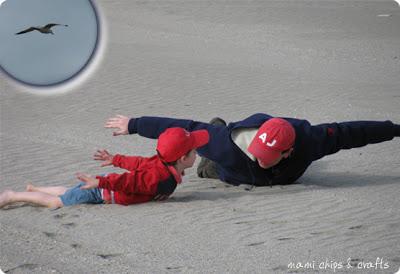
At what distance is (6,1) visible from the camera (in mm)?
3846

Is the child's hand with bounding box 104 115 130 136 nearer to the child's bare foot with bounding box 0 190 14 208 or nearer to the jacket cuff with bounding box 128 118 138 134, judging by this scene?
the jacket cuff with bounding box 128 118 138 134

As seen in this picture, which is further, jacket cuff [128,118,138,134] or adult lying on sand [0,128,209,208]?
jacket cuff [128,118,138,134]

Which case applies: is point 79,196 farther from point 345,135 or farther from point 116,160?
point 345,135

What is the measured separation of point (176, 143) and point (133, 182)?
0.46 m

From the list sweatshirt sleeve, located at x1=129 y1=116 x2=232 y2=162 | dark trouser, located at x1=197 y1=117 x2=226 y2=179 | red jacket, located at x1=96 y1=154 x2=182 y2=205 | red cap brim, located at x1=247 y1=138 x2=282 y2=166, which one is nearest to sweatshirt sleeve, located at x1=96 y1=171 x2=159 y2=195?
red jacket, located at x1=96 y1=154 x2=182 y2=205

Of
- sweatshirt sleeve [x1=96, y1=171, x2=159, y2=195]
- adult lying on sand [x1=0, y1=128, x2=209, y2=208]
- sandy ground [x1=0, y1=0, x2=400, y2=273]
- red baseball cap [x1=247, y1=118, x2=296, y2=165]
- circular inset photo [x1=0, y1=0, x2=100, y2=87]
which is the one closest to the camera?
circular inset photo [x1=0, y1=0, x2=100, y2=87]

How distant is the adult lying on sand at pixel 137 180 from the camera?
19.7ft

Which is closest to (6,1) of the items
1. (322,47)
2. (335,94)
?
(335,94)

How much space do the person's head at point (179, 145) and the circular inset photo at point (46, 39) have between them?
211 cm

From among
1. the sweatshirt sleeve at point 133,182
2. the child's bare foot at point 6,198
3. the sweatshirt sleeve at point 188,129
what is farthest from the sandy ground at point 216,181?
the sweatshirt sleeve at point 188,129

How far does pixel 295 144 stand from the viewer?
645 cm

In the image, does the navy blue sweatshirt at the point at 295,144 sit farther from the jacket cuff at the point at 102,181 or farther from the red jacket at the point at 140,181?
the jacket cuff at the point at 102,181

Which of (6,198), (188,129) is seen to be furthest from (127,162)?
(6,198)

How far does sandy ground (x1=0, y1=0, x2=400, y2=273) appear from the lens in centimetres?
526
